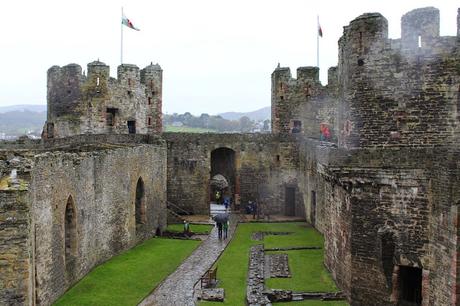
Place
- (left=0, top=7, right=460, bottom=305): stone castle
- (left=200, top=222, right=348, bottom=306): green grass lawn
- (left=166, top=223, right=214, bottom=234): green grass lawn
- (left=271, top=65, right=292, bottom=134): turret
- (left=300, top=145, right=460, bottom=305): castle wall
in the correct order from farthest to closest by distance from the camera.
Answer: (left=271, top=65, right=292, bottom=134): turret < (left=166, top=223, right=214, bottom=234): green grass lawn < (left=200, top=222, right=348, bottom=306): green grass lawn < (left=300, top=145, right=460, bottom=305): castle wall < (left=0, top=7, right=460, bottom=305): stone castle

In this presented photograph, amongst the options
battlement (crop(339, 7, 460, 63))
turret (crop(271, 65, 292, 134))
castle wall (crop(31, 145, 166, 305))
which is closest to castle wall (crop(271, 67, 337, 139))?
turret (crop(271, 65, 292, 134))

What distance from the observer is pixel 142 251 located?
2442 centimetres

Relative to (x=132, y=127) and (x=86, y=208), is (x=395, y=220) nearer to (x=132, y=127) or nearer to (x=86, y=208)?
(x=86, y=208)

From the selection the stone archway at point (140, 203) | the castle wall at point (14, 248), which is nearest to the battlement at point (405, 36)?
the castle wall at point (14, 248)

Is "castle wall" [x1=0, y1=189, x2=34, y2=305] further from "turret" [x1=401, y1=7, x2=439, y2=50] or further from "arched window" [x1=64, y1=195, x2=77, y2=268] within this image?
"turret" [x1=401, y1=7, x2=439, y2=50]

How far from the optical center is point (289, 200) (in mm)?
35688

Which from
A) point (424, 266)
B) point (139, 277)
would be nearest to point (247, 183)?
point (139, 277)

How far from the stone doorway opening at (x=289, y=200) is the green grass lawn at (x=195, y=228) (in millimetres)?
5911

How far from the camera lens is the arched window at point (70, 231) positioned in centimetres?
1870

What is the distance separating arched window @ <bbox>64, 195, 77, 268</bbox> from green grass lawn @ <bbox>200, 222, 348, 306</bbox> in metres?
4.78

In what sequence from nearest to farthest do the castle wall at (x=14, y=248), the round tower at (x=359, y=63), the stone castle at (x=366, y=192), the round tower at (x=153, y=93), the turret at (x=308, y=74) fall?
the castle wall at (x=14, y=248) < the stone castle at (x=366, y=192) < the round tower at (x=359, y=63) < the turret at (x=308, y=74) < the round tower at (x=153, y=93)

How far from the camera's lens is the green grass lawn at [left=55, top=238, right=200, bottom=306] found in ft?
57.4

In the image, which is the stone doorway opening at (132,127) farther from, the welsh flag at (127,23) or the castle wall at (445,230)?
the castle wall at (445,230)

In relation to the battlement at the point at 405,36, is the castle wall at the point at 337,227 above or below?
below
